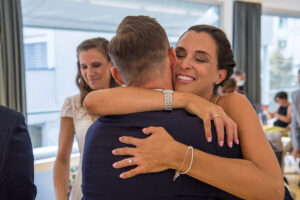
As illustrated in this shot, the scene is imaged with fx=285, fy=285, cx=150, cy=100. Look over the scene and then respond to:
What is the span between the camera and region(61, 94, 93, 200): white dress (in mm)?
1686

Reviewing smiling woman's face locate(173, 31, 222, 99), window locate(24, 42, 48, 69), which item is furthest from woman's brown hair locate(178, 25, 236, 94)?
window locate(24, 42, 48, 69)

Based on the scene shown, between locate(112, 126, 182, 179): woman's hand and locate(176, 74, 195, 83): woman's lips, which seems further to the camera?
locate(176, 74, 195, 83): woman's lips

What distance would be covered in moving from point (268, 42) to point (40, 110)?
573cm

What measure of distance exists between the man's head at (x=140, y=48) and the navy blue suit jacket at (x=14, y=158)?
1.16 ft

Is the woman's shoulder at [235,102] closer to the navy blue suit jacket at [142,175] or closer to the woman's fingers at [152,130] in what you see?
the navy blue suit jacket at [142,175]

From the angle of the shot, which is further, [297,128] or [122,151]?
[297,128]

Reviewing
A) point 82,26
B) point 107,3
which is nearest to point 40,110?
point 82,26

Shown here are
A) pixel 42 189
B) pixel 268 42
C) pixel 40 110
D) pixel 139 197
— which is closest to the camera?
pixel 139 197

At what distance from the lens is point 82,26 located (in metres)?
4.64

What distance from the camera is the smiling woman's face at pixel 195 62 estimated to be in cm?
125

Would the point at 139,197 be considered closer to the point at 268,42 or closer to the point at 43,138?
the point at 43,138

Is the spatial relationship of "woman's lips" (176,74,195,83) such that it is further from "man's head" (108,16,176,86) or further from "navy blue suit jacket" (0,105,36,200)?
"navy blue suit jacket" (0,105,36,200)

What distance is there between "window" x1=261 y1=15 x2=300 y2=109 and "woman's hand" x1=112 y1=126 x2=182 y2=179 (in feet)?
22.7

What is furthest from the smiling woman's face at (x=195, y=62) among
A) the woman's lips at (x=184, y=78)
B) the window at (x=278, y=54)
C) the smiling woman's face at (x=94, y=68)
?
the window at (x=278, y=54)
